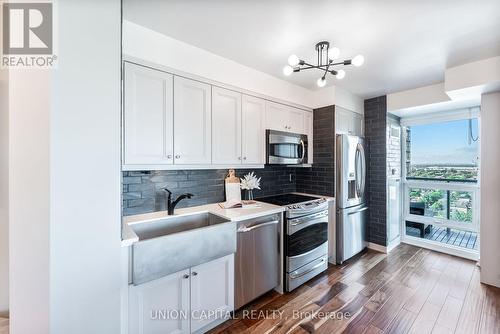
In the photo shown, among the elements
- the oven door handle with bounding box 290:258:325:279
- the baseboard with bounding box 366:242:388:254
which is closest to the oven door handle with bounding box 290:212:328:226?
the oven door handle with bounding box 290:258:325:279

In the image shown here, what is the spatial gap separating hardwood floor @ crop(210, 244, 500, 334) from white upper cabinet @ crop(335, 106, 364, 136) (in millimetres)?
1958

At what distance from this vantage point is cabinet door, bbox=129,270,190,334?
1438 mm

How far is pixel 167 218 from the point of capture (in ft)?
6.38

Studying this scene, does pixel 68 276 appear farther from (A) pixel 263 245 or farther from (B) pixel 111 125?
(A) pixel 263 245

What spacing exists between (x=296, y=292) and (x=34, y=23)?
298 centimetres

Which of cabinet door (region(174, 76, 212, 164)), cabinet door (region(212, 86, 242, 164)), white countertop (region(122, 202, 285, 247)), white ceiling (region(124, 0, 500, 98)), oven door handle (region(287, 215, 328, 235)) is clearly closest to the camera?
white ceiling (region(124, 0, 500, 98))

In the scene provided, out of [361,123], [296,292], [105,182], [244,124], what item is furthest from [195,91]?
[361,123]

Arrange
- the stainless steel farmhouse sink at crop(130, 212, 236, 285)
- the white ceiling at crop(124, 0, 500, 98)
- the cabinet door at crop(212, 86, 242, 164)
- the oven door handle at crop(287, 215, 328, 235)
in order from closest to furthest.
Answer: the stainless steel farmhouse sink at crop(130, 212, 236, 285) → the white ceiling at crop(124, 0, 500, 98) → the cabinet door at crop(212, 86, 242, 164) → the oven door handle at crop(287, 215, 328, 235)

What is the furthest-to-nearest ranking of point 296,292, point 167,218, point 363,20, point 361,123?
point 361,123 < point 296,292 < point 167,218 < point 363,20

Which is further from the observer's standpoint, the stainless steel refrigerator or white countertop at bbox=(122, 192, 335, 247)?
the stainless steel refrigerator

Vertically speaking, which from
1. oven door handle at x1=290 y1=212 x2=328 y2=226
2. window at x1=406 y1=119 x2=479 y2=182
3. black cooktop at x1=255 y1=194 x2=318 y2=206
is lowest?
oven door handle at x1=290 y1=212 x2=328 y2=226

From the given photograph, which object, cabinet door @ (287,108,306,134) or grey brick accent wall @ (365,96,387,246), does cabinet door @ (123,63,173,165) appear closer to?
cabinet door @ (287,108,306,134)

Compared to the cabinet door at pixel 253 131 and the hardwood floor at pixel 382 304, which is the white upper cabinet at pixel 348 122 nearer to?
the cabinet door at pixel 253 131

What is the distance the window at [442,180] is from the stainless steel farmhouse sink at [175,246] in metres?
3.59
